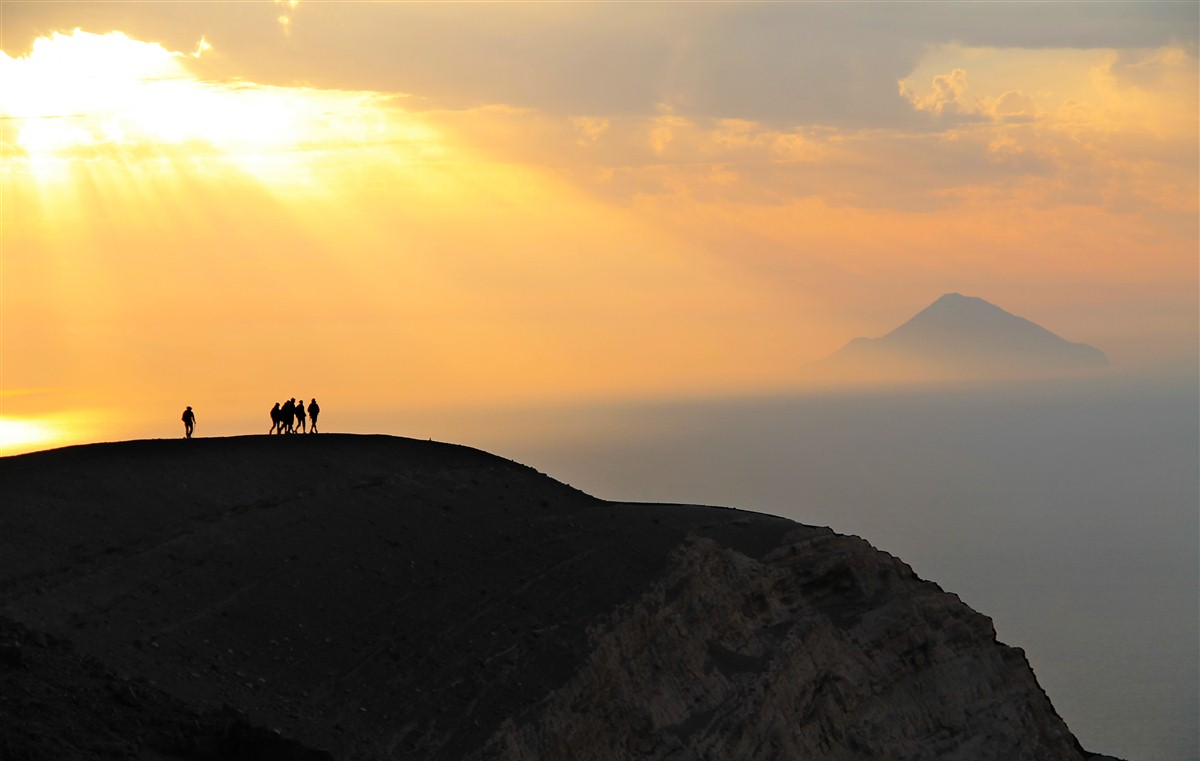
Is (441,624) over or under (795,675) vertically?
over

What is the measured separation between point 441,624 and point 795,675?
12174 millimetres

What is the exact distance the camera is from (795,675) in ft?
137

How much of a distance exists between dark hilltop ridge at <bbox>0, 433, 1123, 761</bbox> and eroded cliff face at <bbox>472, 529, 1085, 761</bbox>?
0.08 m

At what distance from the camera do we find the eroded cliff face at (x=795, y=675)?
118 ft

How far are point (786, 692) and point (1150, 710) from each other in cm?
8148

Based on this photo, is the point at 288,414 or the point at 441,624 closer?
the point at 441,624

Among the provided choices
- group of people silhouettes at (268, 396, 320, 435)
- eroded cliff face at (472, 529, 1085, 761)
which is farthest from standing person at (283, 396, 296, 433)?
eroded cliff face at (472, 529, 1085, 761)

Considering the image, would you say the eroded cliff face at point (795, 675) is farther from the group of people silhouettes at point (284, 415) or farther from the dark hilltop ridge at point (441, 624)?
the group of people silhouettes at point (284, 415)

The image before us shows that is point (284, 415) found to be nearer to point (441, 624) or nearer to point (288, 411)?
point (288, 411)

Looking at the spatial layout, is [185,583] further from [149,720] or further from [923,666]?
[923,666]

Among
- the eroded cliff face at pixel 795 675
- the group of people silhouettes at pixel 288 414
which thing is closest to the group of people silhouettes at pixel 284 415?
the group of people silhouettes at pixel 288 414

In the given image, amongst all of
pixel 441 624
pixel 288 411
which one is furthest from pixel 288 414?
pixel 441 624

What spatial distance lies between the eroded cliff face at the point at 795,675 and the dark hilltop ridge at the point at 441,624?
0.08 m

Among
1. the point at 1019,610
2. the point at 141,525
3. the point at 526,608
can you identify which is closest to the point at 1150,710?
the point at 1019,610
